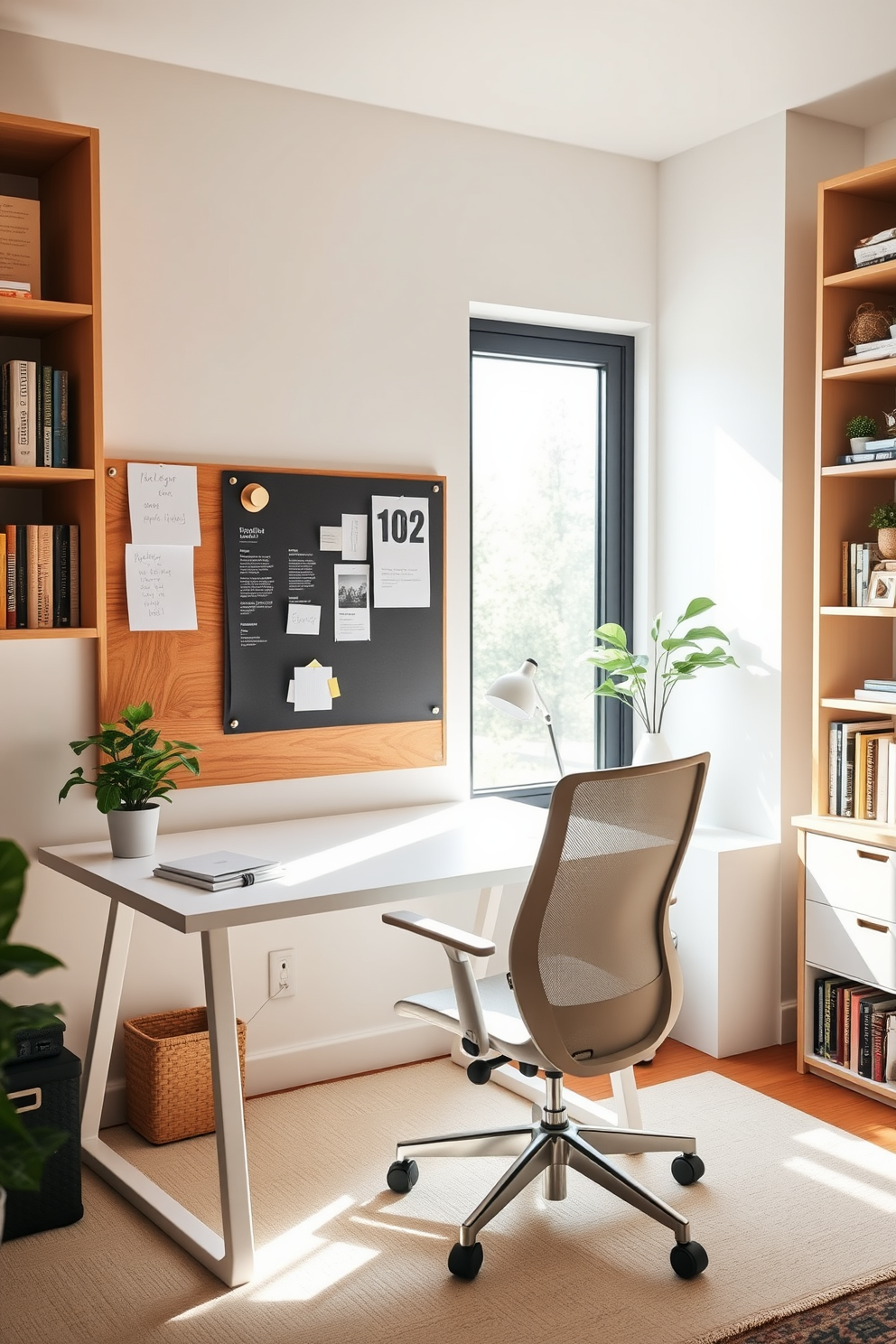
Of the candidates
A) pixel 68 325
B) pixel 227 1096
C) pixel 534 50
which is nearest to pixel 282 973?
pixel 227 1096

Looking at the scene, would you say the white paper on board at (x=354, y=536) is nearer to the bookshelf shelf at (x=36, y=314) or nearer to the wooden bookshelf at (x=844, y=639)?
the bookshelf shelf at (x=36, y=314)

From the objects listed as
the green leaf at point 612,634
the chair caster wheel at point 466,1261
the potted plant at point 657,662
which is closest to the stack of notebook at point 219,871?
the chair caster wheel at point 466,1261

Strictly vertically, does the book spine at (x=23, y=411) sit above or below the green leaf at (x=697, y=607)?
above

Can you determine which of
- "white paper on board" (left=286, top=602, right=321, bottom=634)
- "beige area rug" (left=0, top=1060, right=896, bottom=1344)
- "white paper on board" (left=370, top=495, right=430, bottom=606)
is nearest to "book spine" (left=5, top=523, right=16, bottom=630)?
"white paper on board" (left=286, top=602, right=321, bottom=634)

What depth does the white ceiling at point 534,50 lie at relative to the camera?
111 inches

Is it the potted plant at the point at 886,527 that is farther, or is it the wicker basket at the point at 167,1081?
the potted plant at the point at 886,527

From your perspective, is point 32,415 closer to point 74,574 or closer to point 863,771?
point 74,574

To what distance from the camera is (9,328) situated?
2.88 metres

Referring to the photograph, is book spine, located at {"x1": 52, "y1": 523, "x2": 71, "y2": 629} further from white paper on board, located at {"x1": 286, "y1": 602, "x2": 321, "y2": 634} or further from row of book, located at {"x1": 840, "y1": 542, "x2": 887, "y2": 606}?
row of book, located at {"x1": 840, "y1": 542, "x2": 887, "y2": 606}

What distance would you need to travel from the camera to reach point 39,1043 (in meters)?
2.62

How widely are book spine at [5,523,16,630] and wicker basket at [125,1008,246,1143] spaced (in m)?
1.04

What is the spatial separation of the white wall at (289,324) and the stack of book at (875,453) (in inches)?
38.0

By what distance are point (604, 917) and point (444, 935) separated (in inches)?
12.0

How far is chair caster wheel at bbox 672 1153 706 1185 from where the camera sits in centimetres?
272
